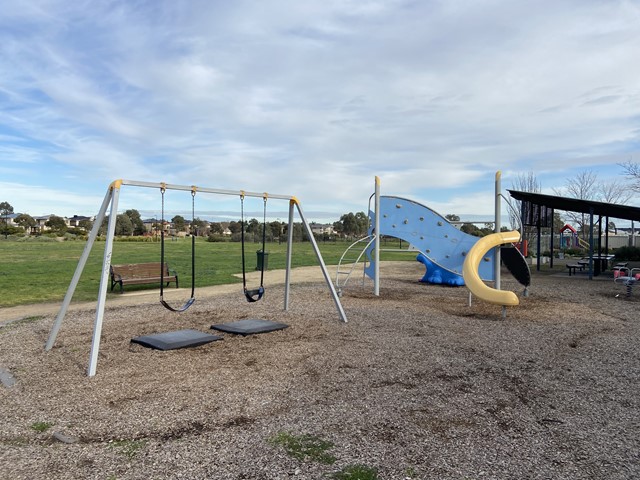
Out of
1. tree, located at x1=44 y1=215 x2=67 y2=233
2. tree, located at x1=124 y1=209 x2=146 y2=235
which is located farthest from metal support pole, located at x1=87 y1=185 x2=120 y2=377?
tree, located at x1=44 y1=215 x2=67 y2=233

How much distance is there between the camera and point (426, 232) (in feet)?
38.6

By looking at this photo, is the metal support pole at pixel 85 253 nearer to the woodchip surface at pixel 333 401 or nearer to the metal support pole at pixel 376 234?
the woodchip surface at pixel 333 401

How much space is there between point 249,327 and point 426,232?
6.16 meters

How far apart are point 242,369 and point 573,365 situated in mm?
3713

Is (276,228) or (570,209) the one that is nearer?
(570,209)

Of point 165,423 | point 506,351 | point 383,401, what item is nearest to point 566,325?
Result: point 506,351

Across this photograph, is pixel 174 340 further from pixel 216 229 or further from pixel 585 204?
pixel 216 229

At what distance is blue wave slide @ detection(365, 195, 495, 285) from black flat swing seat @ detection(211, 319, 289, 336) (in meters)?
5.35

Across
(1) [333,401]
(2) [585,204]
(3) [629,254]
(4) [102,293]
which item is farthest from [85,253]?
(3) [629,254]

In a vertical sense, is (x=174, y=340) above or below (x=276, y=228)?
below

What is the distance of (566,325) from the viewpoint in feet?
26.0

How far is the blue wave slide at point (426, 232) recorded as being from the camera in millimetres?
11594

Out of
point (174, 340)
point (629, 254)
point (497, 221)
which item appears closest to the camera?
point (174, 340)

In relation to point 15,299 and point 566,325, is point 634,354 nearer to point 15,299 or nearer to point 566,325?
point 566,325
